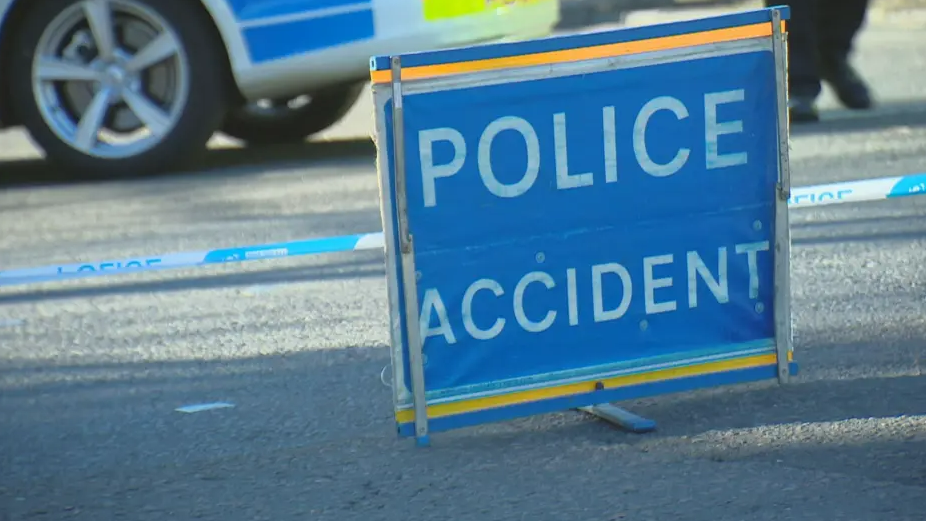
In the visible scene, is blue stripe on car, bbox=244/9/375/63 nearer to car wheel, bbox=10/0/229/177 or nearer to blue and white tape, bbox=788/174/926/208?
car wheel, bbox=10/0/229/177

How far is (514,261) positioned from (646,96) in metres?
0.54

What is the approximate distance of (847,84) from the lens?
33.0ft

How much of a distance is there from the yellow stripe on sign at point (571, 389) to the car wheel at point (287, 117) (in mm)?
5661

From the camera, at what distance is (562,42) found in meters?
4.40

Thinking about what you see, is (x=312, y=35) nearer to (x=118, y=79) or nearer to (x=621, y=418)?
(x=118, y=79)

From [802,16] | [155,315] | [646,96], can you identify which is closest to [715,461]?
[646,96]

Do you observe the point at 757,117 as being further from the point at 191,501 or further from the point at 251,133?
the point at 251,133

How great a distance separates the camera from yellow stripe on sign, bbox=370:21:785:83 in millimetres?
4270

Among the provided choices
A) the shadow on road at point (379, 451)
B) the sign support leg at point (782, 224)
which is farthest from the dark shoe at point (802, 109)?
the sign support leg at point (782, 224)

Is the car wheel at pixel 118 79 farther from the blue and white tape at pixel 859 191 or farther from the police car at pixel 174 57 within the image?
the blue and white tape at pixel 859 191

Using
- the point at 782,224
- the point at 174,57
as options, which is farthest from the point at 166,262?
the point at 782,224

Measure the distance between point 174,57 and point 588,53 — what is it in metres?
4.62

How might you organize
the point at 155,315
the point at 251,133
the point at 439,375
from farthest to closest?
the point at 251,133
the point at 155,315
the point at 439,375

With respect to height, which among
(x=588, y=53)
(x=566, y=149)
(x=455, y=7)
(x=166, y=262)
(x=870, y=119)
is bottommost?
(x=166, y=262)
